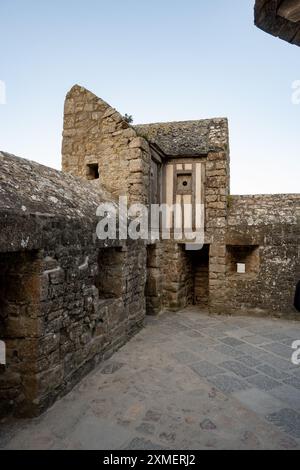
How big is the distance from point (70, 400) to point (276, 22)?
397 centimetres

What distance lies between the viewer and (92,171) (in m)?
7.30

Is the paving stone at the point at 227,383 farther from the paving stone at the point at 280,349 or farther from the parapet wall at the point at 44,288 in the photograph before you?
the parapet wall at the point at 44,288

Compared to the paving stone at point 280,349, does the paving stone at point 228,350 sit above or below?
above

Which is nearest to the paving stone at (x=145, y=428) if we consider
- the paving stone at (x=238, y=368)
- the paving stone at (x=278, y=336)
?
the paving stone at (x=238, y=368)

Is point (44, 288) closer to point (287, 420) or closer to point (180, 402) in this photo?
point (180, 402)

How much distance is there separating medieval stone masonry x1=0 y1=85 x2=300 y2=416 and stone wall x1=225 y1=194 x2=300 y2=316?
0.02 m

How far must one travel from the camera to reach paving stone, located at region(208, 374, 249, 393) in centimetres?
387

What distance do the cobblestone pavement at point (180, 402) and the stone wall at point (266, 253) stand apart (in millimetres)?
1970

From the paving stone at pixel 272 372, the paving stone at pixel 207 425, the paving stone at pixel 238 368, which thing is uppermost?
the paving stone at pixel 207 425

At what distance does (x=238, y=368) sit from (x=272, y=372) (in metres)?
0.47

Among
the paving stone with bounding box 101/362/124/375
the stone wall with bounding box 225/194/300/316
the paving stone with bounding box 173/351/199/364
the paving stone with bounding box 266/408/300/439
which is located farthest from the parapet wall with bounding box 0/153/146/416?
the stone wall with bounding box 225/194/300/316

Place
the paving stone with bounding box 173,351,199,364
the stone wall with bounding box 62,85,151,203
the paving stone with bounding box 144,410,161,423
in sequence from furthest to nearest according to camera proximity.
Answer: the stone wall with bounding box 62,85,151,203 → the paving stone with bounding box 173,351,199,364 → the paving stone with bounding box 144,410,161,423

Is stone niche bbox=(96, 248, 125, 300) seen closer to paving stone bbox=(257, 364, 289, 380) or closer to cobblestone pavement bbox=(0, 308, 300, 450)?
cobblestone pavement bbox=(0, 308, 300, 450)

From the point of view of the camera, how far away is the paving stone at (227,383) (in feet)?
12.7
